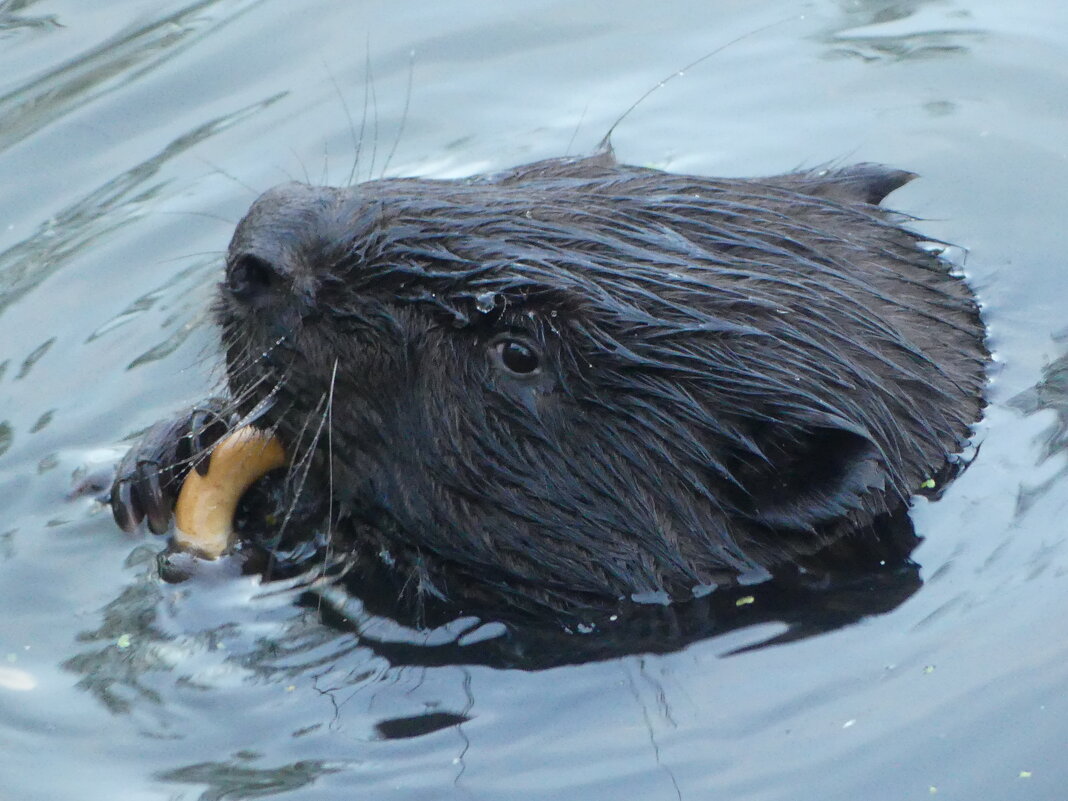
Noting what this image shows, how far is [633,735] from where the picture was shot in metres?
4.03

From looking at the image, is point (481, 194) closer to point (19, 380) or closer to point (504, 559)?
point (504, 559)

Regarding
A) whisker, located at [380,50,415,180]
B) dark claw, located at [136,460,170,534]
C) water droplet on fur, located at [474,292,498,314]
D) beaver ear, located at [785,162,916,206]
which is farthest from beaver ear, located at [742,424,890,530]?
whisker, located at [380,50,415,180]

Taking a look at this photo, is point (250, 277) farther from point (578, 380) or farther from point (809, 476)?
point (809, 476)

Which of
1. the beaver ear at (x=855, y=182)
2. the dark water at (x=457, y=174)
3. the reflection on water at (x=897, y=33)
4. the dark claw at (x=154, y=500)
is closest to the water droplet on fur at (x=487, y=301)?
the dark water at (x=457, y=174)

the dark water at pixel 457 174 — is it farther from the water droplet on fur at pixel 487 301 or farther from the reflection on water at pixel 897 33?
the water droplet on fur at pixel 487 301

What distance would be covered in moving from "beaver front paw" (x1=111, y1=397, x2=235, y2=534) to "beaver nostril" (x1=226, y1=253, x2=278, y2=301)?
64cm

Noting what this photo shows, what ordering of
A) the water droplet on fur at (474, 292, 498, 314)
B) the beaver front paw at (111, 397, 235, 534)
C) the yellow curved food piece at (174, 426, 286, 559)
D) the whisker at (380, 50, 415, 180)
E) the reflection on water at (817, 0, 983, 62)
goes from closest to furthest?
the water droplet on fur at (474, 292, 498, 314) < the yellow curved food piece at (174, 426, 286, 559) < the beaver front paw at (111, 397, 235, 534) < the whisker at (380, 50, 415, 180) < the reflection on water at (817, 0, 983, 62)

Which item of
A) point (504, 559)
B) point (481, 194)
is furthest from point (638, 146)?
point (504, 559)

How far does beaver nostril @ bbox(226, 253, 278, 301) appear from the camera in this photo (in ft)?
13.2

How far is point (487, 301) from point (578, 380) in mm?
292

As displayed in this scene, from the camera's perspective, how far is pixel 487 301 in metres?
3.96

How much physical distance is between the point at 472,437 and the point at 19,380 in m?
2.12

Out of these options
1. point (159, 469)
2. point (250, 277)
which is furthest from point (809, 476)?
point (159, 469)

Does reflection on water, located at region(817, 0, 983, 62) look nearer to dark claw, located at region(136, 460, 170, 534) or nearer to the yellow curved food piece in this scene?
the yellow curved food piece
